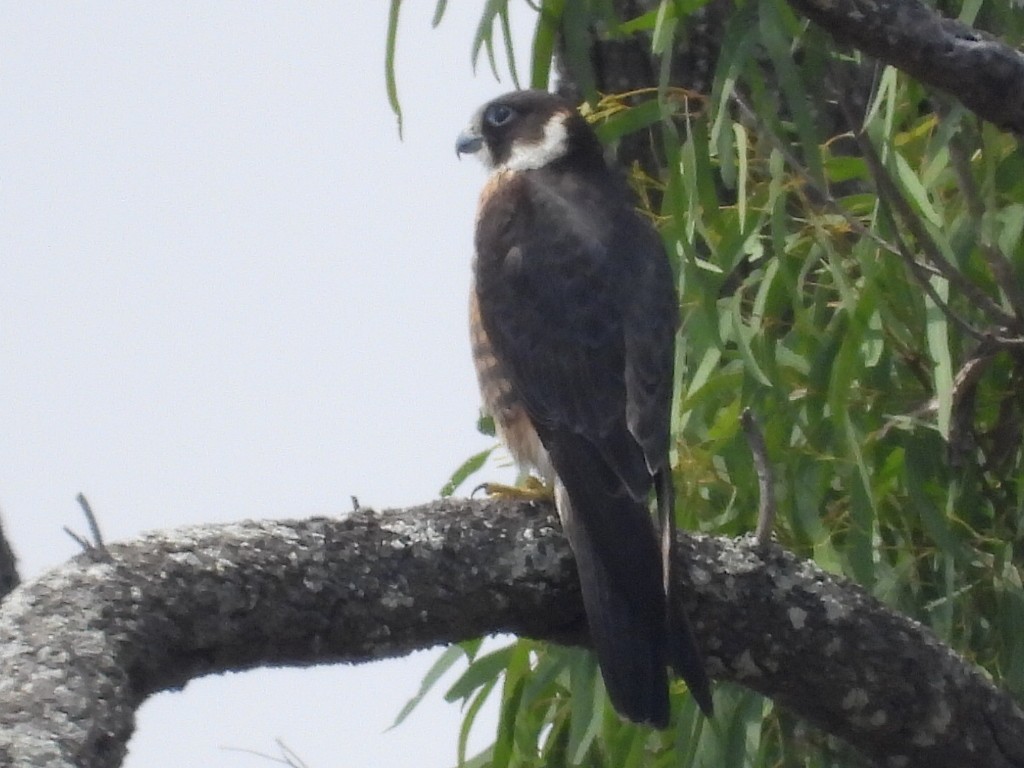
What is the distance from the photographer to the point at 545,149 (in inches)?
121

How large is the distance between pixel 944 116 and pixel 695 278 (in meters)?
0.40

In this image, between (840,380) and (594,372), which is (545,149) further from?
(840,380)

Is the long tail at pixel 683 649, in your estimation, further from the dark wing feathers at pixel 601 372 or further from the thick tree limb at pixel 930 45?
the thick tree limb at pixel 930 45

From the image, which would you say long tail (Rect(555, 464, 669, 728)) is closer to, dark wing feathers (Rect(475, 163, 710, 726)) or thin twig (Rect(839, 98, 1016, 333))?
dark wing feathers (Rect(475, 163, 710, 726))

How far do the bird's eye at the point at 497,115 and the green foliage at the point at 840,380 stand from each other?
0.67m

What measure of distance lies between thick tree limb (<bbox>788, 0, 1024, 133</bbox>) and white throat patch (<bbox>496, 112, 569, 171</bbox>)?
1162 millimetres

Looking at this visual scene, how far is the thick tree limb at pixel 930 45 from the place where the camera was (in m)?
1.86

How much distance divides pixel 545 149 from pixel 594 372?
722 millimetres

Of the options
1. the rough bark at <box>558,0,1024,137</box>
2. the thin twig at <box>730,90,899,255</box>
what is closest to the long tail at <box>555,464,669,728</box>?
the thin twig at <box>730,90,899,255</box>

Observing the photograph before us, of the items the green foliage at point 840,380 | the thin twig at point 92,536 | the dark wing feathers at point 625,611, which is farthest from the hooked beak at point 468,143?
the thin twig at point 92,536

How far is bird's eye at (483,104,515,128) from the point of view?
10.8 ft

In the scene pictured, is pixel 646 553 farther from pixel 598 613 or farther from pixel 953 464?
pixel 953 464

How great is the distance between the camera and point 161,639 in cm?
159

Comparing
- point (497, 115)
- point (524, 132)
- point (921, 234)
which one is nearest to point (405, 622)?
point (921, 234)
